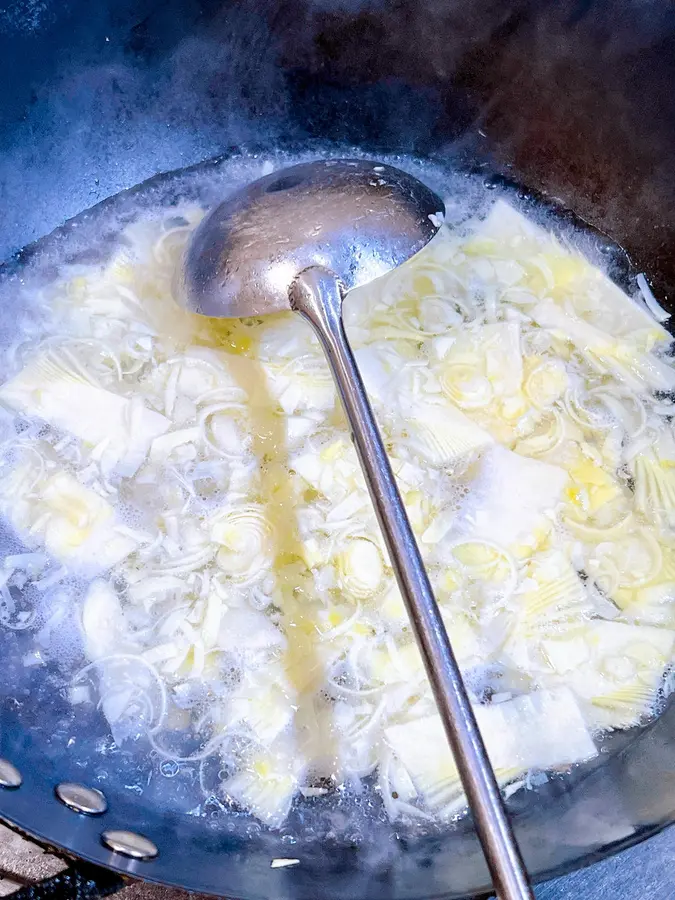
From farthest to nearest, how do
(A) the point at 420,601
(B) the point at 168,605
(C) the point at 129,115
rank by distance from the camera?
(C) the point at 129,115 → (B) the point at 168,605 → (A) the point at 420,601

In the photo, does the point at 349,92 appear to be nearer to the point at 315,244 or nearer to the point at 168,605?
the point at 315,244

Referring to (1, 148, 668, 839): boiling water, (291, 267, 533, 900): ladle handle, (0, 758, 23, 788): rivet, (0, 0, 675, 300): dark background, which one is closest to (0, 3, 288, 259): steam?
(0, 0, 675, 300): dark background

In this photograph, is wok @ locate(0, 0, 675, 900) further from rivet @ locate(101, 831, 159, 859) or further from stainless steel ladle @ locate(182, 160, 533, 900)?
stainless steel ladle @ locate(182, 160, 533, 900)

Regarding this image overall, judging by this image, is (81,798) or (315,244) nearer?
(81,798)

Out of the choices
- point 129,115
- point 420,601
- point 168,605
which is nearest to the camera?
point 420,601

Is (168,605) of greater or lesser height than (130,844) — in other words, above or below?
above

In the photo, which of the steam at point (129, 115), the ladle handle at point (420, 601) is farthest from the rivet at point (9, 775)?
the steam at point (129, 115)

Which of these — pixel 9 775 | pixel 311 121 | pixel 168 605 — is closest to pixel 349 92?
pixel 311 121

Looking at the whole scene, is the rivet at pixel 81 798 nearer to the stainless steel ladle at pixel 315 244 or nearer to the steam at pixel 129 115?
the stainless steel ladle at pixel 315 244
